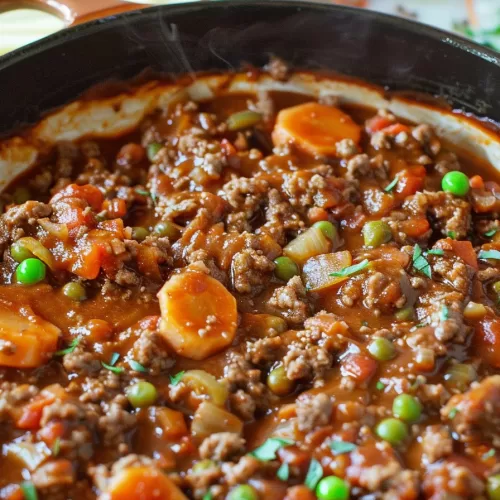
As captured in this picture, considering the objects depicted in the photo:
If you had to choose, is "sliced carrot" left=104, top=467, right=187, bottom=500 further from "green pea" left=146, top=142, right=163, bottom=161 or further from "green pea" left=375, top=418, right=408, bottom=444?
"green pea" left=146, top=142, right=163, bottom=161

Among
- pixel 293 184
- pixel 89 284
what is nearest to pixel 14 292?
pixel 89 284

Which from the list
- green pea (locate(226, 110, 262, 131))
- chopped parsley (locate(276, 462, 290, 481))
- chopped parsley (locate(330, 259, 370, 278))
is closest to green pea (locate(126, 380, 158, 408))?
chopped parsley (locate(276, 462, 290, 481))

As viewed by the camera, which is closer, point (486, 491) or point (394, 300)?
point (486, 491)

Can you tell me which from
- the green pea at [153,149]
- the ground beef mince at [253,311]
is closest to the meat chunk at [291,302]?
the ground beef mince at [253,311]

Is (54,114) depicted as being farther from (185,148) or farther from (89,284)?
(89,284)

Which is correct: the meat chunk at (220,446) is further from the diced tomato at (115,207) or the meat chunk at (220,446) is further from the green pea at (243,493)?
the diced tomato at (115,207)

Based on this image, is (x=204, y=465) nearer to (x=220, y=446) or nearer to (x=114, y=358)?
(x=220, y=446)
